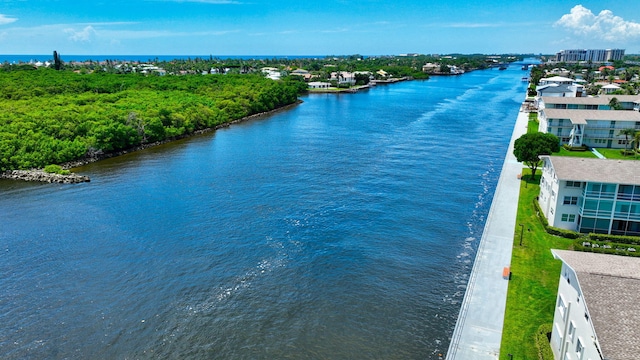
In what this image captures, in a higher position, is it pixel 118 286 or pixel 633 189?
pixel 633 189

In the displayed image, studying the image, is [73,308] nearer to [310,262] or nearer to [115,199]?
[310,262]

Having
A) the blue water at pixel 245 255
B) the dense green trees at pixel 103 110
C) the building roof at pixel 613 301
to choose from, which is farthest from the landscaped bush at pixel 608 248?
the dense green trees at pixel 103 110

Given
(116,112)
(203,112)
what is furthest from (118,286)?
(203,112)

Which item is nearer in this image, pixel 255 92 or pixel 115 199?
pixel 115 199

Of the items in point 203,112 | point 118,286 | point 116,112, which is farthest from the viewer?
point 203,112

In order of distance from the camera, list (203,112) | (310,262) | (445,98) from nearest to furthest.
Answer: (310,262) → (203,112) → (445,98)

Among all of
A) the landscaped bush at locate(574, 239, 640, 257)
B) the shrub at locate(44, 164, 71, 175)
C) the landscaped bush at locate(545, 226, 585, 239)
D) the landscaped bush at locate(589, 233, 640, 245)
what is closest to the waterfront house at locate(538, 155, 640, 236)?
the landscaped bush at locate(545, 226, 585, 239)
